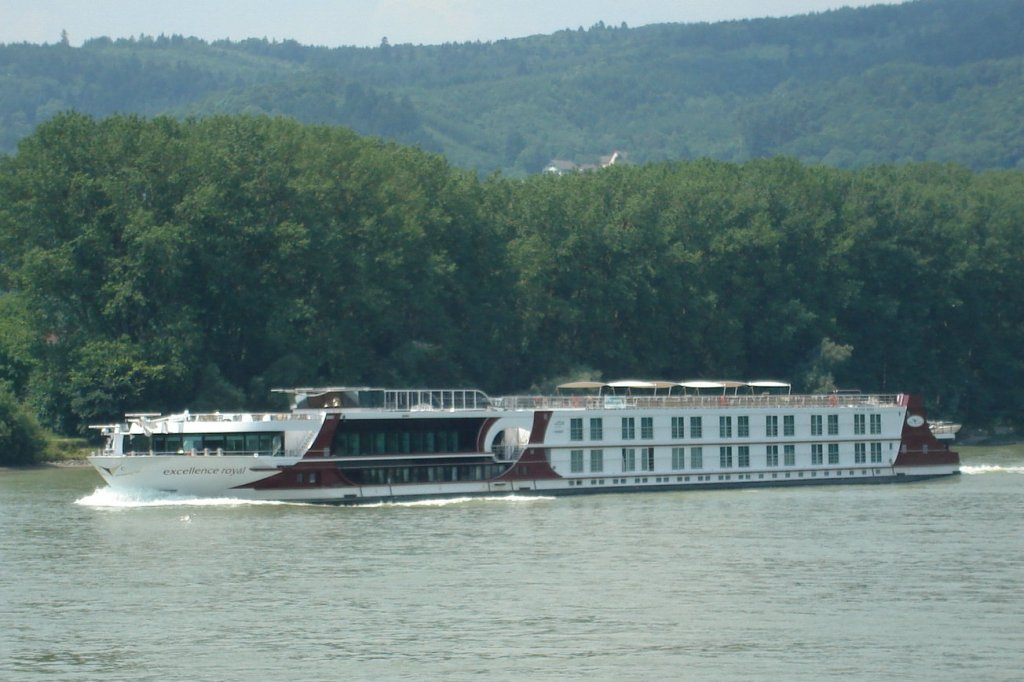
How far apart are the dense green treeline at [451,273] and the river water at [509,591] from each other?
21904 mm

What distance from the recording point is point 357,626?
39656 millimetres

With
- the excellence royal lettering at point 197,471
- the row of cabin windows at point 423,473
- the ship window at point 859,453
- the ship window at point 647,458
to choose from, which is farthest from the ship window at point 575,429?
the excellence royal lettering at point 197,471

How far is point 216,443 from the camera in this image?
60.8 m

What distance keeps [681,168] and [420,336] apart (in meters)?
31.3

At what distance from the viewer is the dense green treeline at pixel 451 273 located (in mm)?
83500

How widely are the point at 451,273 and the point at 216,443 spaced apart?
3645cm

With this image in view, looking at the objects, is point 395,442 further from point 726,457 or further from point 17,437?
point 17,437

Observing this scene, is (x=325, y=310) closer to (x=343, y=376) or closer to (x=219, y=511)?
(x=343, y=376)

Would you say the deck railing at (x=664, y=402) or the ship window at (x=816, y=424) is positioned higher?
the deck railing at (x=664, y=402)

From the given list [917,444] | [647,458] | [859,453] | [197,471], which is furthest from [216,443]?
[917,444]

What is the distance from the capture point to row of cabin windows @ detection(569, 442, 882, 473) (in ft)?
224

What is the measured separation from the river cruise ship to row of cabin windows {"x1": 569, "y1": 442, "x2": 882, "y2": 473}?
0.05 m

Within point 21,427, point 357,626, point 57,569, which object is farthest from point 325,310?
point 357,626

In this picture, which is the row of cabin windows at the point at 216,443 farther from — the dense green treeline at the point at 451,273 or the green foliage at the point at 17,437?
the dense green treeline at the point at 451,273
